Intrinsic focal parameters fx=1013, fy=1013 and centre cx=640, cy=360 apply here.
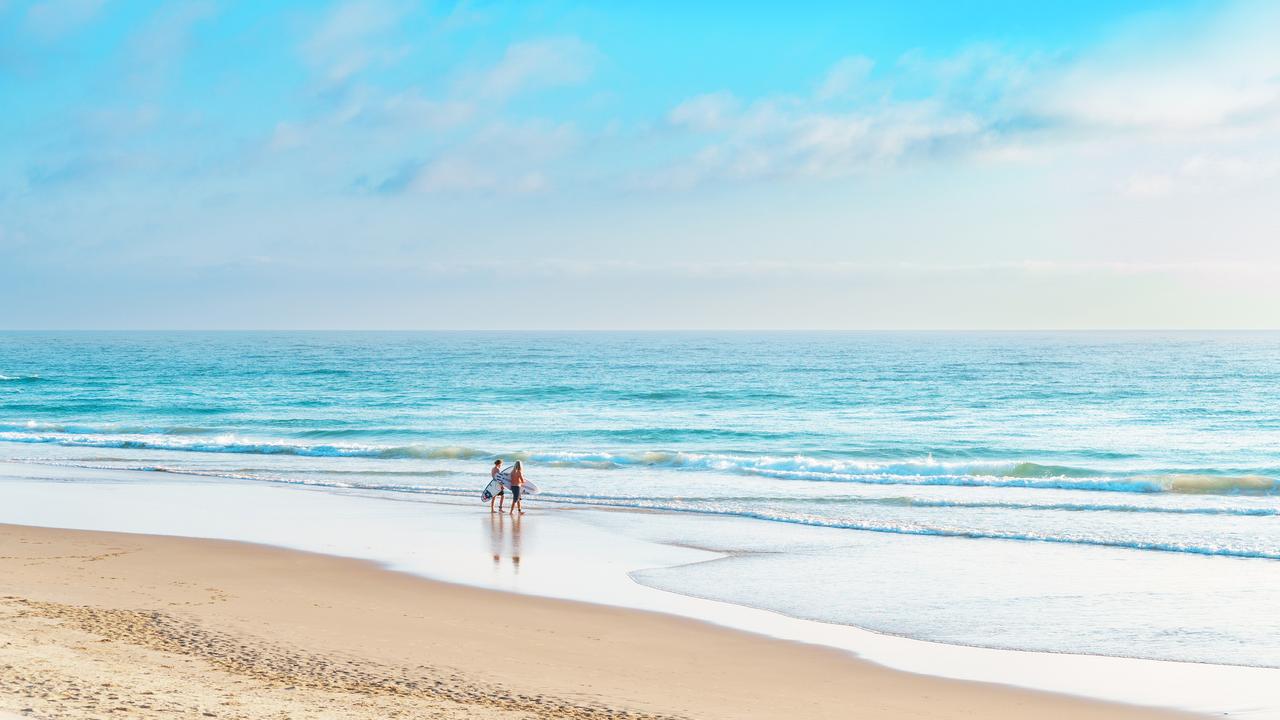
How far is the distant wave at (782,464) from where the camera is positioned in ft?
90.1

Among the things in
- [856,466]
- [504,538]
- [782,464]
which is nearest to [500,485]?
[504,538]

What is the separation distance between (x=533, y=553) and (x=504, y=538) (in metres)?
1.64

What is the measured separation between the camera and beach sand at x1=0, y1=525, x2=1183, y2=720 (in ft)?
27.3

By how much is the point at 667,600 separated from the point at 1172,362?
98475mm

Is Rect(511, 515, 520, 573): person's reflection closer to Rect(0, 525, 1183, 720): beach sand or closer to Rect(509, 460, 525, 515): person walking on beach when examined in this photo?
Rect(509, 460, 525, 515): person walking on beach

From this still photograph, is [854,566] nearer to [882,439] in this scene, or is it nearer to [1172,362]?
[882,439]

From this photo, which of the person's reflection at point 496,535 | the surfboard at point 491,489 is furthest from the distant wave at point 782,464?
the person's reflection at point 496,535

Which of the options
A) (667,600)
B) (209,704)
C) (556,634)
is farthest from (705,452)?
(209,704)

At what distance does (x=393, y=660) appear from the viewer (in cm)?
1024

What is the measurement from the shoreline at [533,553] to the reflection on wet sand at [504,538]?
0.10m

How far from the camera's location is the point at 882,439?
39.2m

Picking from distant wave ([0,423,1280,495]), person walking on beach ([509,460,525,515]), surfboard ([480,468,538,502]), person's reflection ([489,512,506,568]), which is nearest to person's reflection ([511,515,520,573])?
person's reflection ([489,512,506,568])

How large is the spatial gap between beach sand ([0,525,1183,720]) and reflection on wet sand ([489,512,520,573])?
7.77 feet

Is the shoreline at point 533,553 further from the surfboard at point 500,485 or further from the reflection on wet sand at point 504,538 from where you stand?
the surfboard at point 500,485
